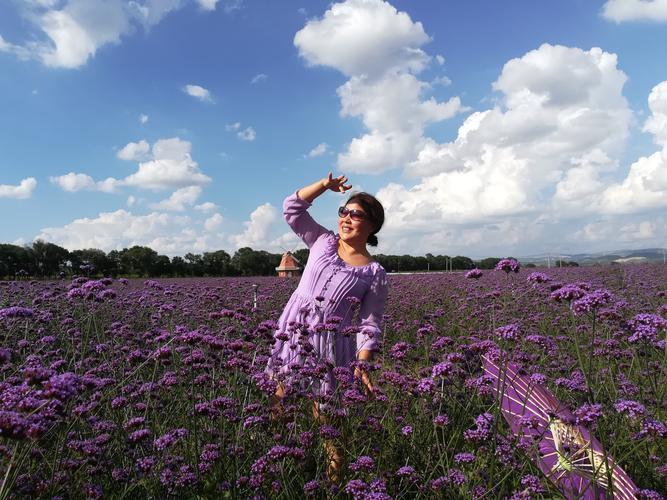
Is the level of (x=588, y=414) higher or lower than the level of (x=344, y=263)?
lower

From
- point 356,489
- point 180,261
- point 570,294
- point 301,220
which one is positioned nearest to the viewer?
point 356,489

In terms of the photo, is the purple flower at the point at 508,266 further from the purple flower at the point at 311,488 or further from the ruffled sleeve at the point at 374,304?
the purple flower at the point at 311,488

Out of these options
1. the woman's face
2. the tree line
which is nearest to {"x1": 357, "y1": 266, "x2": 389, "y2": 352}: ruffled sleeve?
the woman's face

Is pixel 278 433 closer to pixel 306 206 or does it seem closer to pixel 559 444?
pixel 559 444

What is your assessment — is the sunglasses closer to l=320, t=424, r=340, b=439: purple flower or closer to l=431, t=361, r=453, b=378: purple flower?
l=431, t=361, r=453, b=378: purple flower

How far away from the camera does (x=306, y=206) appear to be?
3502mm

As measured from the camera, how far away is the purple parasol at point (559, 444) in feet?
6.22

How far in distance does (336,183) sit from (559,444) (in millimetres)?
2096

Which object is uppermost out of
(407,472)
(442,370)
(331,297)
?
(331,297)

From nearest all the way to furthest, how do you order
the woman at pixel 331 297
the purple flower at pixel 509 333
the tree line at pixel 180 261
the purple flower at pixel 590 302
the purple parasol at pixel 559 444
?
the purple parasol at pixel 559 444 → the purple flower at pixel 590 302 → the purple flower at pixel 509 333 → the woman at pixel 331 297 → the tree line at pixel 180 261

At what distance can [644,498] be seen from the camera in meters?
1.97

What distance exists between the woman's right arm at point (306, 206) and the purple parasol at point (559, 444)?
1542 millimetres

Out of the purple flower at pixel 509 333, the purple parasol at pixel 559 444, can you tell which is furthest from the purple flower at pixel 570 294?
the purple parasol at pixel 559 444

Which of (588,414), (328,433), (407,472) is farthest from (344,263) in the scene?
(588,414)
